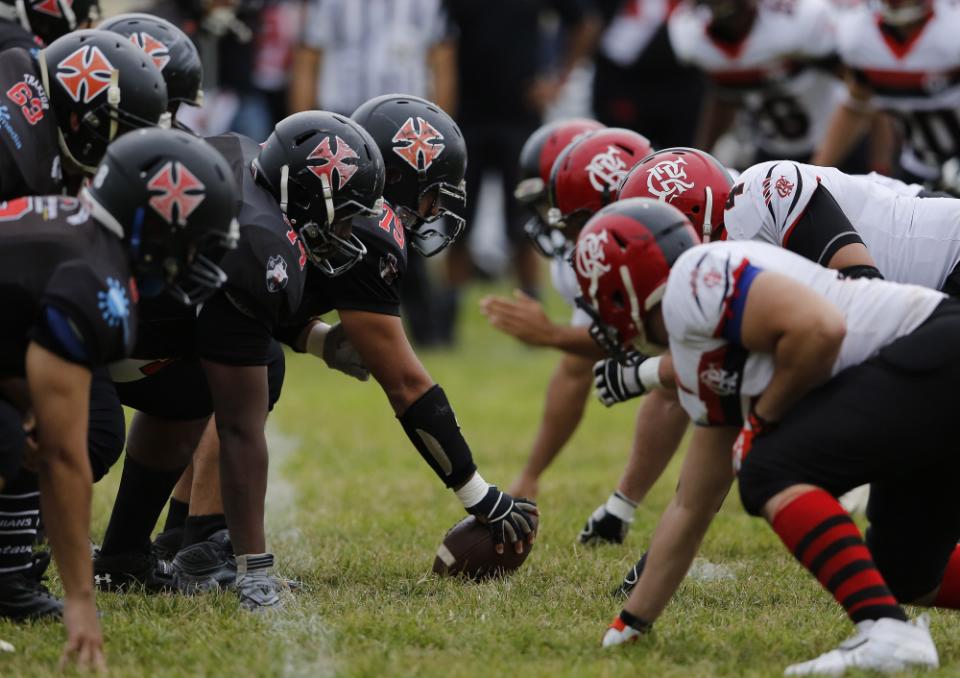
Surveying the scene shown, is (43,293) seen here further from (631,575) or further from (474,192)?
(474,192)

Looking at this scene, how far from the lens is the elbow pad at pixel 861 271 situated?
4.55 m

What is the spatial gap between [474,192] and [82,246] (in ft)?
24.8

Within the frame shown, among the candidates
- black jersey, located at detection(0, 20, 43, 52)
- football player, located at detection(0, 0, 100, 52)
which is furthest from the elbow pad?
football player, located at detection(0, 0, 100, 52)

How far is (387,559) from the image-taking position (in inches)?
208

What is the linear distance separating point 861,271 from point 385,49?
6824mm

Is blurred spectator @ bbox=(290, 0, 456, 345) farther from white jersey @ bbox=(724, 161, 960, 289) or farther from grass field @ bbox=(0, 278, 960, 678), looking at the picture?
white jersey @ bbox=(724, 161, 960, 289)

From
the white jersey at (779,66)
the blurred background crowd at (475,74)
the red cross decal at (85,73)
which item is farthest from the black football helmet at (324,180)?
the blurred background crowd at (475,74)

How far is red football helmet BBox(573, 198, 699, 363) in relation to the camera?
386cm

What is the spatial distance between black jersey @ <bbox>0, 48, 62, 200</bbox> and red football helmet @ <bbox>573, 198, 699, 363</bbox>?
181 cm

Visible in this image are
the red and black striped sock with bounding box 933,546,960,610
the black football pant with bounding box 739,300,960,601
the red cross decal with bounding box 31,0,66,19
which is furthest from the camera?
the red cross decal with bounding box 31,0,66,19

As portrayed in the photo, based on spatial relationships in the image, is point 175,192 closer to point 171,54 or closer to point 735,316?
point 735,316

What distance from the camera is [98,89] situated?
15.4 ft

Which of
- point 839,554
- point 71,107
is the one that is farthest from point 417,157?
point 839,554

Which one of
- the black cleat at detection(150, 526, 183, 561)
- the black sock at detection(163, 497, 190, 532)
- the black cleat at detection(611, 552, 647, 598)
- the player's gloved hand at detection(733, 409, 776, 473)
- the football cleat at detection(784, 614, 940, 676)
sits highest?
the player's gloved hand at detection(733, 409, 776, 473)
